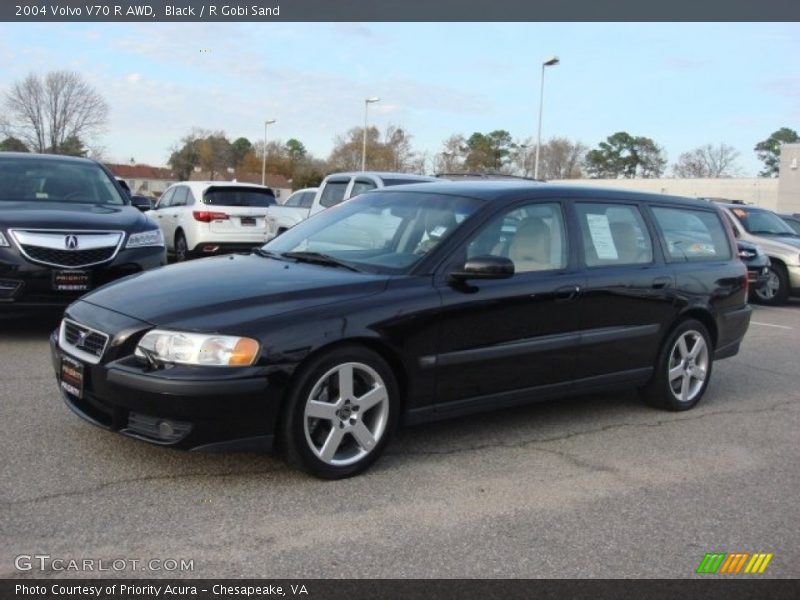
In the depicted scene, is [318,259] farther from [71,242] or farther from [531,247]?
[71,242]

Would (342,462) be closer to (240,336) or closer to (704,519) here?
(240,336)

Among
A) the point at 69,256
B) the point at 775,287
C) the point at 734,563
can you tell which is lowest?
the point at 734,563

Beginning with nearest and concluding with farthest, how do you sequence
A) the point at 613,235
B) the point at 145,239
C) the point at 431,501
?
the point at 431,501 < the point at 613,235 < the point at 145,239

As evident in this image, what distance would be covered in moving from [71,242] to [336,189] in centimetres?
630

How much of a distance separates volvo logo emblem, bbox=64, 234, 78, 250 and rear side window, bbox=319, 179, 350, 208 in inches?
234

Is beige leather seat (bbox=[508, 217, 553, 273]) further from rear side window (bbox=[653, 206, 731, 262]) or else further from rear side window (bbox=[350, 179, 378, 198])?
rear side window (bbox=[350, 179, 378, 198])

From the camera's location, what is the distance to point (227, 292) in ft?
13.3

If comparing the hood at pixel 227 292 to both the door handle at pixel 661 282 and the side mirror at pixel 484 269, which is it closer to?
the side mirror at pixel 484 269

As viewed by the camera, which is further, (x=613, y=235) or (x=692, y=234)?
(x=692, y=234)

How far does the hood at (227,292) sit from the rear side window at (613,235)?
1.66 m

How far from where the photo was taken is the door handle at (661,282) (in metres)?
5.59

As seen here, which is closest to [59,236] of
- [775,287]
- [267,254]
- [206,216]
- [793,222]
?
[267,254]
